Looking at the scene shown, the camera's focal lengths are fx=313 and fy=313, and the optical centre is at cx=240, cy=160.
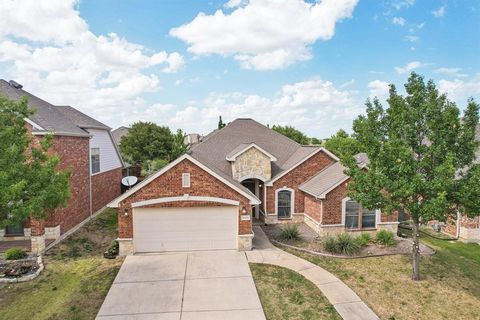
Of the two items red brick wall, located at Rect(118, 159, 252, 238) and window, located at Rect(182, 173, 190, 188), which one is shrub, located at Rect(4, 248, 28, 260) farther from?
window, located at Rect(182, 173, 190, 188)

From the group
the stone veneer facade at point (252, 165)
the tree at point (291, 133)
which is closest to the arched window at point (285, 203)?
the stone veneer facade at point (252, 165)

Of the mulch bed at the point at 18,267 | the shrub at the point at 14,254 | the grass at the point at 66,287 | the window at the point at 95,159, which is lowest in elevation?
the grass at the point at 66,287

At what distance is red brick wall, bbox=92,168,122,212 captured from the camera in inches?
851

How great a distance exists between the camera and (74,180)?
1786 cm

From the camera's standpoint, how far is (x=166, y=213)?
1462 centimetres

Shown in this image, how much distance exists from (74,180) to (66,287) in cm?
801

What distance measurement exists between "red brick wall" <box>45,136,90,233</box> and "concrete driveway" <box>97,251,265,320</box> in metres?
5.42

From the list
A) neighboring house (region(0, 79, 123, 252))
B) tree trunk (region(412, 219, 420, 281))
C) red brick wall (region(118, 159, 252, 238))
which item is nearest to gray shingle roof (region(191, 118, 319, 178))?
red brick wall (region(118, 159, 252, 238))

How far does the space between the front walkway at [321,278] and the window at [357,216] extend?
4704 millimetres

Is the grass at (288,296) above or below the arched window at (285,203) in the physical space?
below

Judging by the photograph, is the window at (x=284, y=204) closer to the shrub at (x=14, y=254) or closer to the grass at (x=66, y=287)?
the grass at (x=66, y=287)

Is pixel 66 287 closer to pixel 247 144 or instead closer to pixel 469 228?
pixel 247 144

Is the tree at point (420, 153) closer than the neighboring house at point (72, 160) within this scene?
Yes

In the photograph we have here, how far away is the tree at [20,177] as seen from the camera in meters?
9.58
